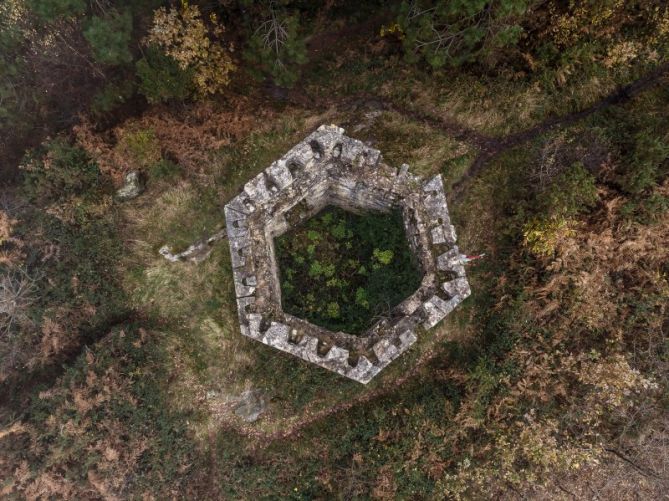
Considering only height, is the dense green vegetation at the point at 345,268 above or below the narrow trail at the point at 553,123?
below

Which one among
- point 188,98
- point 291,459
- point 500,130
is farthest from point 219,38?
point 291,459

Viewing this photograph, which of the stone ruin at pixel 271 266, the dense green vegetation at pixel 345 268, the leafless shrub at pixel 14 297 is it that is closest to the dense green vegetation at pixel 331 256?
the leafless shrub at pixel 14 297

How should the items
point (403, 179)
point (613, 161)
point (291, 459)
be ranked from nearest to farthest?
point (403, 179) → point (613, 161) → point (291, 459)

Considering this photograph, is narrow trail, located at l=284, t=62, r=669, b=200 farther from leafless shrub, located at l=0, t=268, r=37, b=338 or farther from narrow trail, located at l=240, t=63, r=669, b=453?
leafless shrub, located at l=0, t=268, r=37, b=338

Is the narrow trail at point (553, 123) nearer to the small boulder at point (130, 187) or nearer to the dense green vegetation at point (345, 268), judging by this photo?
the dense green vegetation at point (345, 268)

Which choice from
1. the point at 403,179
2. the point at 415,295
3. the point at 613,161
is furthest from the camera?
the point at 613,161

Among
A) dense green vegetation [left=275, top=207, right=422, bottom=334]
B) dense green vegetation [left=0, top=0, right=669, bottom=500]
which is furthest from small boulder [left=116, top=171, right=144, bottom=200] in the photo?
dense green vegetation [left=275, top=207, right=422, bottom=334]

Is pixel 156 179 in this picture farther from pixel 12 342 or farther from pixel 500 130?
pixel 500 130

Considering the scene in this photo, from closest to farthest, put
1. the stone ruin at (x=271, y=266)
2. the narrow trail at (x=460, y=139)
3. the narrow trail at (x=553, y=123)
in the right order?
1. the stone ruin at (x=271, y=266)
2. the narrow trail at (x=460, y=139)
3. the narrow trail at (x=553, y=123)
